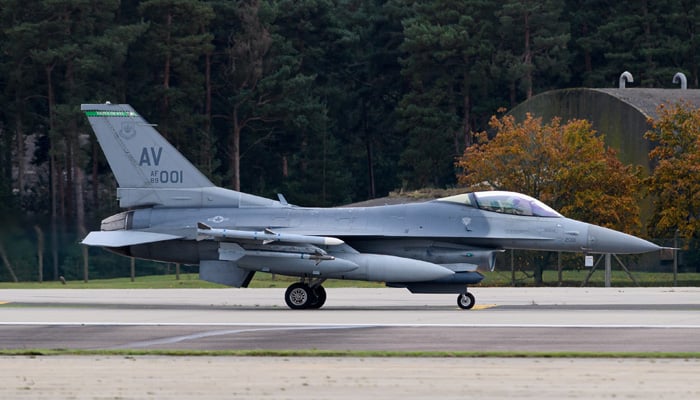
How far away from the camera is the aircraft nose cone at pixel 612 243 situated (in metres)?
25.2

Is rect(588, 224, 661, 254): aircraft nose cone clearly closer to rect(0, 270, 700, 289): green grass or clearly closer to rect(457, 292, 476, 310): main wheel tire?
rect(457, 292, 476, 310): main wheel tire

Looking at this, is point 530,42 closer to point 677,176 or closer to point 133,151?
point 677,176

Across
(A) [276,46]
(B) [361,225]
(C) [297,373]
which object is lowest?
(C) [297,373]

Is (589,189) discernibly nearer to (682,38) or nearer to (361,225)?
(361,225)

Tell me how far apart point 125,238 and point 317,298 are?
3976 millimetres

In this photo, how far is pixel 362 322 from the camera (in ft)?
69.5

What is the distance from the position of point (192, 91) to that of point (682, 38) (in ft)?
98.6

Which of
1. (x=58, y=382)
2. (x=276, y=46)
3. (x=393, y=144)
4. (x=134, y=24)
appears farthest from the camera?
(x=393, y=144)

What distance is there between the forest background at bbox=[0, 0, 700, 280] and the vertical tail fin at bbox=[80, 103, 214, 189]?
33086 millimetres

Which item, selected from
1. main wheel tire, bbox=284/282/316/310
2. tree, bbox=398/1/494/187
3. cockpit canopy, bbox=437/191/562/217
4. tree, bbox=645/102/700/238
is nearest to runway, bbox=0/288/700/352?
main wheel tire, bbox=284/282/316/310

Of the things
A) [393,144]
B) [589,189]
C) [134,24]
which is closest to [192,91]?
[134,24]

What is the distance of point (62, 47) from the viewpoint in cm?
6225

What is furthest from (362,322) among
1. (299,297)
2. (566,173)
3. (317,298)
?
(566,173)

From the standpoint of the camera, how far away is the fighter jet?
81.3 feet
